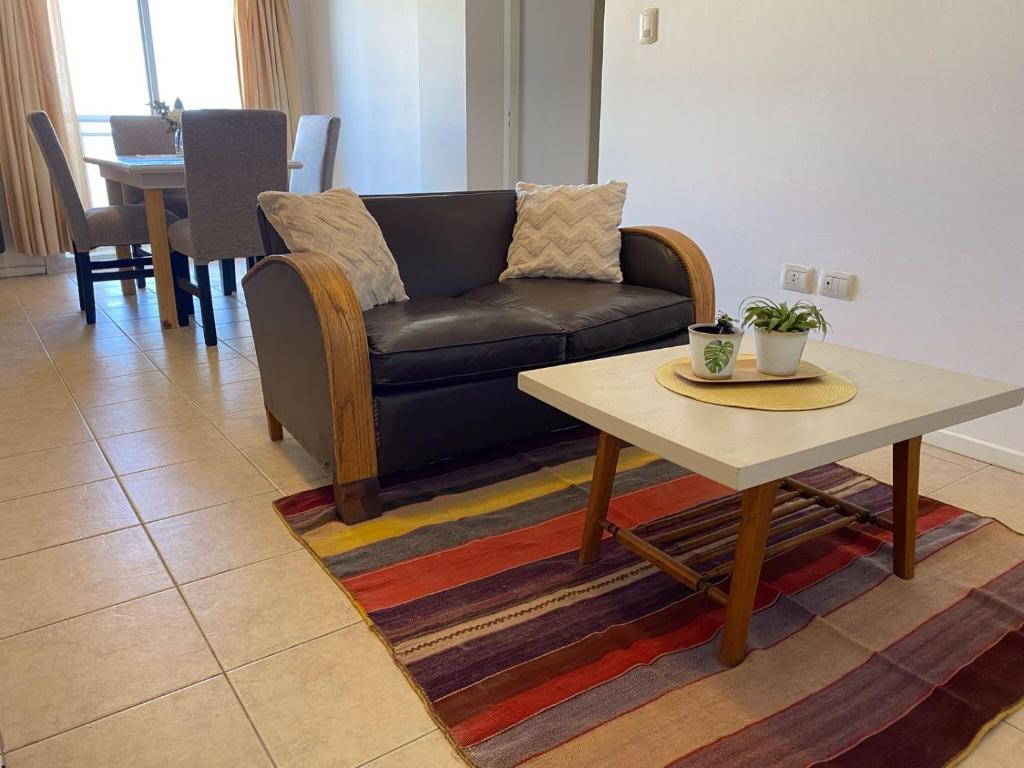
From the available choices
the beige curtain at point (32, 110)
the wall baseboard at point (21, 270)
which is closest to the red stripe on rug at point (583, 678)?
the beige curtain at point (32, 110)

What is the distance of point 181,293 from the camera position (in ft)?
13.3

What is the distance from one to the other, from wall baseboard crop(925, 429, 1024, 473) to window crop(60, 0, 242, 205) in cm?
558

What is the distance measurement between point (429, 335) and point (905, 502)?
1197 millimetres

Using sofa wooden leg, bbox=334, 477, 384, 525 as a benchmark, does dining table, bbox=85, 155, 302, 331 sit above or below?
above

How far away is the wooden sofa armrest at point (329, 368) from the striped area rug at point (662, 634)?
0.15 meters

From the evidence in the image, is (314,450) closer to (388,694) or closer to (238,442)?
(238,442)

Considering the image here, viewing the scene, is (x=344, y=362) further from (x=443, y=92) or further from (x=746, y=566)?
(x=443, y=92)

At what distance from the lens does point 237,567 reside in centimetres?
178

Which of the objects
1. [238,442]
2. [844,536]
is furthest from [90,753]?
[844,536]

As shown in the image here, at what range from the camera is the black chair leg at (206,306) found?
3586 mm

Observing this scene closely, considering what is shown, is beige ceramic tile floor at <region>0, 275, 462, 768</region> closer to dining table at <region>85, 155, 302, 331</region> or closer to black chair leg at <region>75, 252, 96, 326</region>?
dining table at <region>85, 155, 302, 331</region>

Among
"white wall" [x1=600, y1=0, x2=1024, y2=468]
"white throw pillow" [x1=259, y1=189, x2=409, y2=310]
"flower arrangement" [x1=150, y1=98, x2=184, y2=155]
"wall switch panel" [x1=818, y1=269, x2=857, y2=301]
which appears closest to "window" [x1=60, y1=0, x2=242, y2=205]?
"flower arrangement" [x1=150, y1=98, x2=184, y2=155]

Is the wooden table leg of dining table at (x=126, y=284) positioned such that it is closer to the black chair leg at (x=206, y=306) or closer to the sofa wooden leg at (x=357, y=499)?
the black chair leg at (x=206, y=306)

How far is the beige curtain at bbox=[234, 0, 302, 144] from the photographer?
5848 mm
